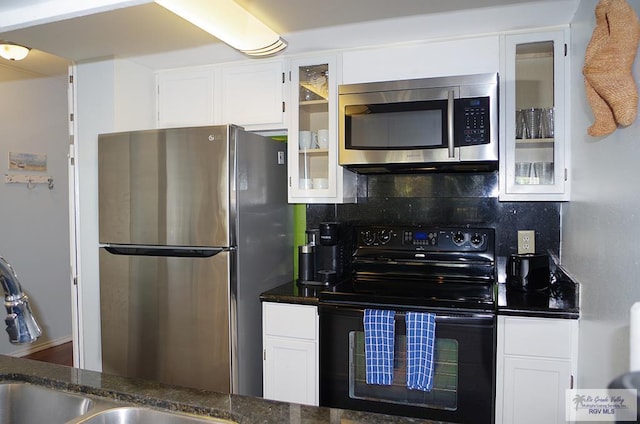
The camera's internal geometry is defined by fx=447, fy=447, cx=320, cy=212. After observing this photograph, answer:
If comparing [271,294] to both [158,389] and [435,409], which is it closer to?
[435,409]

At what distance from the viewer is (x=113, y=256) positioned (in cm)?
240

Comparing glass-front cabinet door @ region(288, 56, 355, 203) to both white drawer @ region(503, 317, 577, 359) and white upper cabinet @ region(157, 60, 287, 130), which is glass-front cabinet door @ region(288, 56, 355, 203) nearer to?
white upper cabinet @ region(157, 60, 287, 130)

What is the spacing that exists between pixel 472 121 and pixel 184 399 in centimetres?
169

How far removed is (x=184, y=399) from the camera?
1.03 metres

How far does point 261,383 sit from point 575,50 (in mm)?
2253

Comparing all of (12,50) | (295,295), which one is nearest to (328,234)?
(295,295)

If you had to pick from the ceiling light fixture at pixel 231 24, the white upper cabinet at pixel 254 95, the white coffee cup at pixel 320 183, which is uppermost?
the ceiling light fixture at pixel 231 24

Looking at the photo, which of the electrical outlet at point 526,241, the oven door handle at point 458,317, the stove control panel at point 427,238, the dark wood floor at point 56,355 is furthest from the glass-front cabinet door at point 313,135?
the dark wood floor at point 56,355

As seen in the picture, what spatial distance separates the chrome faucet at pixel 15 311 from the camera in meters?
0.83

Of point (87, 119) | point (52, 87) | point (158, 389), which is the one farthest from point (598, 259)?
point (52, 87)

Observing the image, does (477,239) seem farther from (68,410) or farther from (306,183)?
(68,410)

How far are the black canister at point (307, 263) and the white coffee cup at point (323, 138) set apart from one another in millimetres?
581

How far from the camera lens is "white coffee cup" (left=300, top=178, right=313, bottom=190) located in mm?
2580

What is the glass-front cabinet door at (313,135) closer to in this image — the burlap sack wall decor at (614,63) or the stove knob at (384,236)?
the stove knob at (384,236)
